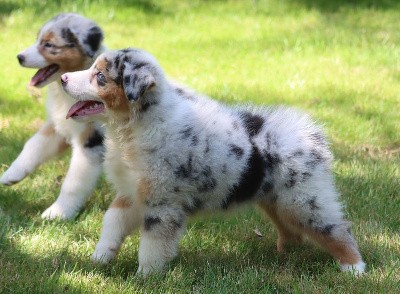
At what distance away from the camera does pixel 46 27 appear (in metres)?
5.73

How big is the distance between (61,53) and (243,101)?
2572 millimetres

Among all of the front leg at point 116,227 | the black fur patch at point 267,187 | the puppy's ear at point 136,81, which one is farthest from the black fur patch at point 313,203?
the puppy's ear at point 136,81

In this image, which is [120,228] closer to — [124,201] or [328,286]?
[124,201]

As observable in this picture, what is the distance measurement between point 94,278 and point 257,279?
3.02 ft

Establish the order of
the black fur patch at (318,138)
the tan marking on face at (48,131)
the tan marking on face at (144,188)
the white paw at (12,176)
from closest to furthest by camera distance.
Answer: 1. the tan marking on face at (144,188)
2. the black fur patch at (318,138)
3. the white paw at (12,176)
4. the tan marking on face at (48,131)

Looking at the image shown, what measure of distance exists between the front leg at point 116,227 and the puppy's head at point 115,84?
572mm

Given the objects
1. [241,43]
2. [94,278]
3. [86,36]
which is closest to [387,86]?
[241,43]

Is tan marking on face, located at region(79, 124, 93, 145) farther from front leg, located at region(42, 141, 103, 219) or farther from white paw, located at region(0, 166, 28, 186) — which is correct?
white paw, located at region(0, 166, 28, 186)

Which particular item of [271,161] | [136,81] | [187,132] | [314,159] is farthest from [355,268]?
[136,81]

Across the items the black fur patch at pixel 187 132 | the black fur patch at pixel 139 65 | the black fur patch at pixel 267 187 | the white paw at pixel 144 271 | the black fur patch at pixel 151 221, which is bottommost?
the white paw at pixel 144 271

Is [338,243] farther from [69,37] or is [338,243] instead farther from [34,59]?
[34,59]

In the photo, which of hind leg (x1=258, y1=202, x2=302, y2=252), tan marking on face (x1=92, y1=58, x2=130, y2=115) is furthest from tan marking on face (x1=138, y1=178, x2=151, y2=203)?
hind leg (x1=258, y1=202, x2=302, y2=252)

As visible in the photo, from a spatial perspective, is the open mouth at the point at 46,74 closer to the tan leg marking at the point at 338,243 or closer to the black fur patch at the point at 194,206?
the black fur patch at the point at 194,206

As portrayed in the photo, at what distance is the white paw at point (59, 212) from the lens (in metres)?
5.46
